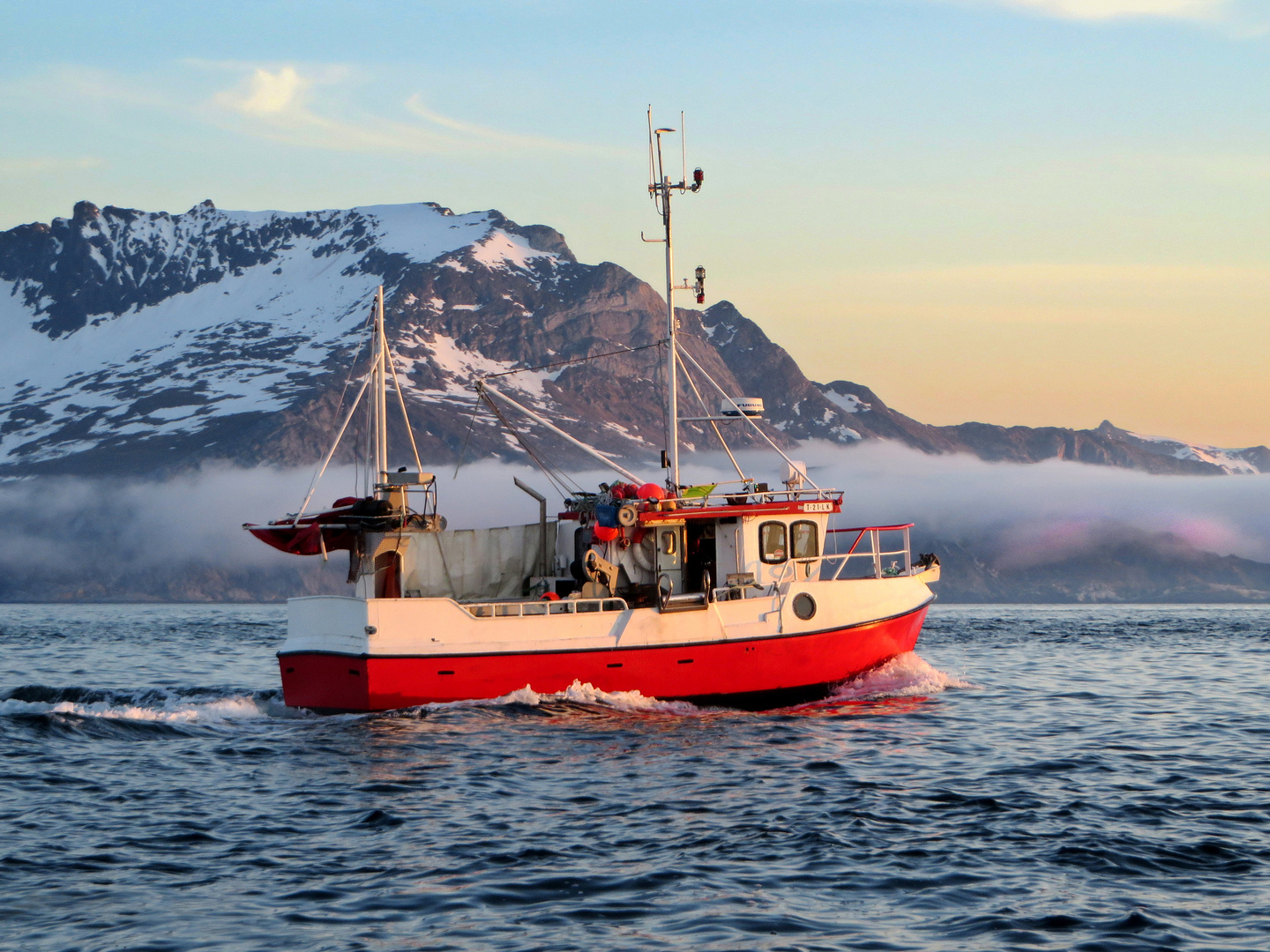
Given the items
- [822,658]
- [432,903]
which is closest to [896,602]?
[822,658]

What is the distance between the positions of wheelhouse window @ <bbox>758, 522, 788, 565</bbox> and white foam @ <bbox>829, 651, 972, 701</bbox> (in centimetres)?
347

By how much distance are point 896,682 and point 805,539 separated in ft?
15.6

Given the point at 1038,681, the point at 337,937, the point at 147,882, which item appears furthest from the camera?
the point at 1038,681

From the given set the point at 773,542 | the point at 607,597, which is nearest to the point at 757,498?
the point at 773,542

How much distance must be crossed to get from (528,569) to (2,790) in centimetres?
A: 1436

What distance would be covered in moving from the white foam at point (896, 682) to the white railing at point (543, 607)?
6119mm

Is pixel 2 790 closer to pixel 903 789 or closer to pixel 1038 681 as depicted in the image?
pixel 903 789

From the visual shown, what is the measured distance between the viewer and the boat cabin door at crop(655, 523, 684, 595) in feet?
98.7

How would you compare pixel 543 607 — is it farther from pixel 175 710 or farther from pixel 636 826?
pixel 636 826

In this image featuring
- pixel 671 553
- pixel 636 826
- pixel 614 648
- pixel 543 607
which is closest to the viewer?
pixel 636 826

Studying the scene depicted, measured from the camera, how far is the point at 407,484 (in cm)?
3075

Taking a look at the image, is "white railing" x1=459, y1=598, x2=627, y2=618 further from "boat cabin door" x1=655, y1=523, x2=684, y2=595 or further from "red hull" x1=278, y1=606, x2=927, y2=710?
"boat cabin door" x1=655, y1=523, x2=684, y2=595

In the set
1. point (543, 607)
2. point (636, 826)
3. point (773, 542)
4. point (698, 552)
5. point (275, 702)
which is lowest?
point (275, 702)

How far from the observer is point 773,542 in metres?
30.4
